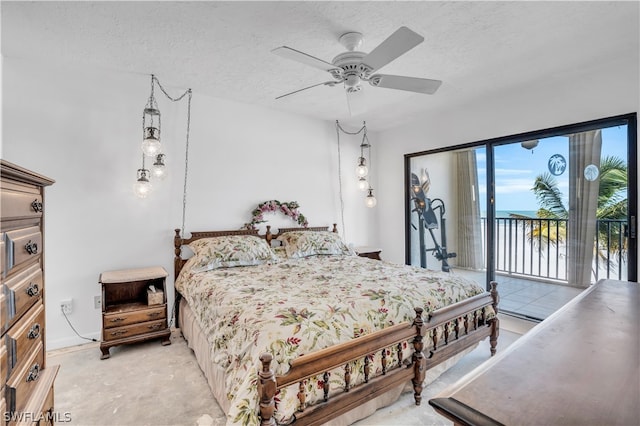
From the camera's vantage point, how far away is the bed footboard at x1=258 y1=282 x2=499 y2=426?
1.47m

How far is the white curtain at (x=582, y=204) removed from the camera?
3.04m

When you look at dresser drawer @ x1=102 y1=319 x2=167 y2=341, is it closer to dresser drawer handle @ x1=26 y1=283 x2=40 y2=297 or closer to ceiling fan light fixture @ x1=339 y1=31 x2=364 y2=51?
dresser drawer handle @ x1=26 y1=283 x2=40 y2=297

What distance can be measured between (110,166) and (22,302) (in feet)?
7.60

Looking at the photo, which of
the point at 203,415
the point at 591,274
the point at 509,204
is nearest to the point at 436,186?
the point at 509,204

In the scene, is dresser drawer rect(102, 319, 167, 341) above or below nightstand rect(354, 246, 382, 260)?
below

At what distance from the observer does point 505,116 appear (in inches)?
138

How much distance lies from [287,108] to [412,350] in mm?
3140

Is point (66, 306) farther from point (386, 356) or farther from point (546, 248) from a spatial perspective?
point (546, 248)

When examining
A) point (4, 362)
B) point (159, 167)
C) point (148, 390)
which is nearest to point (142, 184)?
point (159, 167)

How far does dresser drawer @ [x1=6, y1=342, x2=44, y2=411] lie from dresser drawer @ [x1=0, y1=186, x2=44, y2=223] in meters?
0.52

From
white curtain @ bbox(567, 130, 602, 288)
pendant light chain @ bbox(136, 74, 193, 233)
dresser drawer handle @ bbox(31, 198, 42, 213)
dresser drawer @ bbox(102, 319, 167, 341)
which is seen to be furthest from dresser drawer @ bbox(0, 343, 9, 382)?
white curtain @ bbox(567, 130, 602, 288)

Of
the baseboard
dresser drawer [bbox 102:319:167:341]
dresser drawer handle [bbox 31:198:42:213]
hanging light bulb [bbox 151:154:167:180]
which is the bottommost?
the baseboard

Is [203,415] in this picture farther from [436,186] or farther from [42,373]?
[436,186]

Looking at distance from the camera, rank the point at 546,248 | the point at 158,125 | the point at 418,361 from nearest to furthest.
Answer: the point at 418,361
the point at 158,125
the point at 546,248
